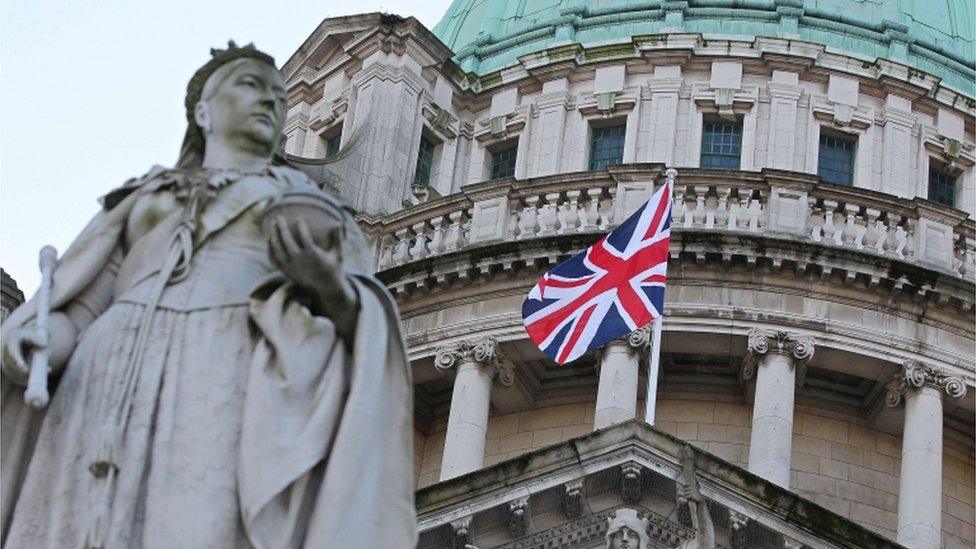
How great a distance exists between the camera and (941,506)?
34094mm

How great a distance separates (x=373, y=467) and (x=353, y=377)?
255mm

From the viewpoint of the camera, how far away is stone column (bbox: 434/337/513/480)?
112ft

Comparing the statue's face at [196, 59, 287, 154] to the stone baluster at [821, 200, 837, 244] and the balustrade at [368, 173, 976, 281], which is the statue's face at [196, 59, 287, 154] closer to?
the balustrade at [368, 173, 976, 281]

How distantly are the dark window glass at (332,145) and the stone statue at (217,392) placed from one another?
33378 mm

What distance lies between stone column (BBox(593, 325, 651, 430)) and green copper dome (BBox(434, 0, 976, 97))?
25.3 feet

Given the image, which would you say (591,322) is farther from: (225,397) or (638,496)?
(225,397)

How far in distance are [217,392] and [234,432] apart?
0.13 m

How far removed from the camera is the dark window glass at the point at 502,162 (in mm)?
Result: 40250

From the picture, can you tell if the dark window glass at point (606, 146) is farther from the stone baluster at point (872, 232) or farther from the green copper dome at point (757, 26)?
the stone baluster at point (872, 232)

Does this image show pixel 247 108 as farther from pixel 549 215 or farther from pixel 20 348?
pixel 549 215

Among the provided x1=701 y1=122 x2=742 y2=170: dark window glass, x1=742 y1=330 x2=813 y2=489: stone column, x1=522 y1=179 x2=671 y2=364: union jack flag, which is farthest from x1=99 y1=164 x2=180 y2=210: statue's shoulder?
x1=701 y1=122 x2=742 y2=170: dark window glass

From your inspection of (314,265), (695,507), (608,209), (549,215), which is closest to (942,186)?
(608,209)

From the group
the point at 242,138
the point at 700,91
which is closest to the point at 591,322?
the point at 700,91

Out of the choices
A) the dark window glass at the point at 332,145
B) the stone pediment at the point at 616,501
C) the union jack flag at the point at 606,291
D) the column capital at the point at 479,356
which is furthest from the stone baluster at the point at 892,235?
the stone pediment at the point at 616,501
